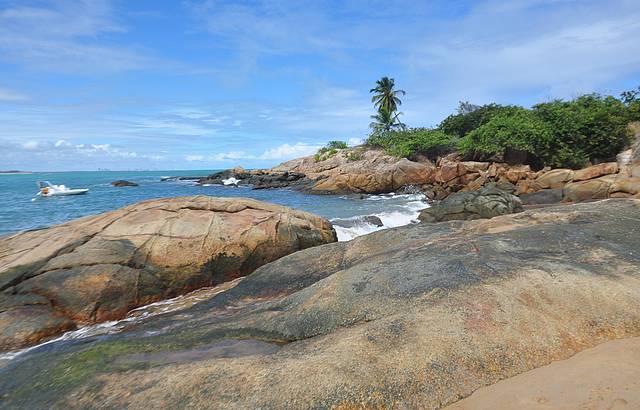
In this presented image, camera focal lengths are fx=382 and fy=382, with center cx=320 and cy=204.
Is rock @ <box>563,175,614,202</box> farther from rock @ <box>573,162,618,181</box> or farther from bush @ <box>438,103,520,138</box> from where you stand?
bush @ <box>438,103,520,138</box>

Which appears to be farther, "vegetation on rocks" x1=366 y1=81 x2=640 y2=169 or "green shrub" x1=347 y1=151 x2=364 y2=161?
"green shrub" x1=347 y1=151 x2=364 y2=161

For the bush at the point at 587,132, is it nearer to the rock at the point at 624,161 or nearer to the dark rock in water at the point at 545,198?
the rock at the point at 624,161

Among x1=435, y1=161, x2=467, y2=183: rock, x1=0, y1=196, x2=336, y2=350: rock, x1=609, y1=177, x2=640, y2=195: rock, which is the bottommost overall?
x1=0, y1=196, x2=336, y2=350: rock

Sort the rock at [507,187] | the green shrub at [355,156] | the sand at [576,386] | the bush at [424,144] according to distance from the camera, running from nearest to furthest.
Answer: the sand at [576,386]
the rock at [507,187]
the bush at [424,144]
the green shrub at [355,156]

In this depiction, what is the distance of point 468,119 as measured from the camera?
139 ft

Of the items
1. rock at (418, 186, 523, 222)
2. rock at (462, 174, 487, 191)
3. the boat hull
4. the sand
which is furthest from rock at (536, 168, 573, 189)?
the boat hull

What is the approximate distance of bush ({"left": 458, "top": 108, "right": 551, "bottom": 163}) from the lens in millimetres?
29578

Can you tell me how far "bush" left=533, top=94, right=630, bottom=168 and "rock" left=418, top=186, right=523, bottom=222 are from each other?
1615 cm

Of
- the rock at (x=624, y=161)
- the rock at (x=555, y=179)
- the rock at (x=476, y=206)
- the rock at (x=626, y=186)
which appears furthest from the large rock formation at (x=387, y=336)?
the rock at (x=555, y=179)

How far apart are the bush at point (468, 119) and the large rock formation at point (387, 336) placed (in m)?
37.2

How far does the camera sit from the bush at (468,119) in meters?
40.4

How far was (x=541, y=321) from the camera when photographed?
4172 millimetres

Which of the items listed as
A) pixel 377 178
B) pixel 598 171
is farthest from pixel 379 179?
pixel 598 171

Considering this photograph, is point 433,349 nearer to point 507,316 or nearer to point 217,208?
point 507,316
